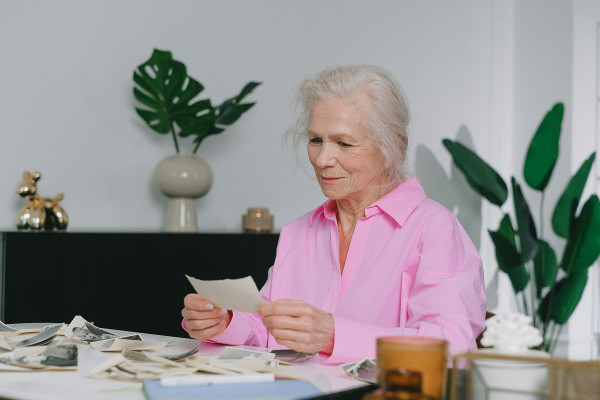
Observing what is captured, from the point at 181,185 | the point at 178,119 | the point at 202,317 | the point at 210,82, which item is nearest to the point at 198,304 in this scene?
the point at 202,317

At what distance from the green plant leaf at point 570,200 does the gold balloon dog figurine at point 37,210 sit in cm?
249

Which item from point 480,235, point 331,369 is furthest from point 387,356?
point 480,235

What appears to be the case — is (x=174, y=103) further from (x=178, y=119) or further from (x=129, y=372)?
(x=129, y=372)

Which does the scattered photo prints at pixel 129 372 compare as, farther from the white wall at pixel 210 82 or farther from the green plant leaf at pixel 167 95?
the green plant leaf at pixel 167 95

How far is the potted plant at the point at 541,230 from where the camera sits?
3.80m

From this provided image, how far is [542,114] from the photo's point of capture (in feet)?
14.9

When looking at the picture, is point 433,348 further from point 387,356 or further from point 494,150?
point 494,150

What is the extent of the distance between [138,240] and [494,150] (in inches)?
101

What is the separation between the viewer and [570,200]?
392cm

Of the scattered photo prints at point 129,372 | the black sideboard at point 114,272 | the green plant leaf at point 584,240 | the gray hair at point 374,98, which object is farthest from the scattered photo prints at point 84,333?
the green plant leaf at point 584,240

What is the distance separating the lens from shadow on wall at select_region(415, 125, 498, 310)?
454 cm

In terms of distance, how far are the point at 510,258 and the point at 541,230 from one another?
0.26 metres

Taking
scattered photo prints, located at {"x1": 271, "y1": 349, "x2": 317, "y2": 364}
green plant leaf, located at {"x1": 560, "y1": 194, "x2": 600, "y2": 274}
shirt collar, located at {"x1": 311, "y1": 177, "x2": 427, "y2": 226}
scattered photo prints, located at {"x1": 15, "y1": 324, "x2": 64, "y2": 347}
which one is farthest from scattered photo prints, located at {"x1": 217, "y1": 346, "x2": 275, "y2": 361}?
green plant leaf, located at {"x1": 560, "y1": 194, "x2": 600, "y2": 274}

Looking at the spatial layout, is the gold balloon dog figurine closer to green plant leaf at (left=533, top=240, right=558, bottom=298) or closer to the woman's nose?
the woman's nose
